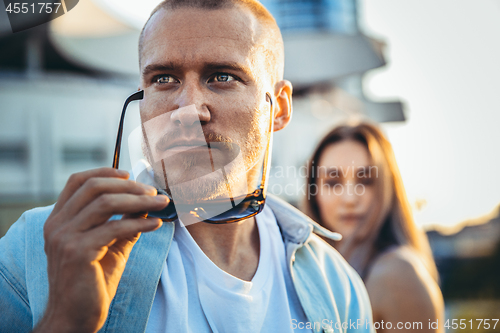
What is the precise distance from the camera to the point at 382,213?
232cm

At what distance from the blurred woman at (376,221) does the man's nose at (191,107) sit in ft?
4.77

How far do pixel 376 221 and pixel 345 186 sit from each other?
30 centimetres

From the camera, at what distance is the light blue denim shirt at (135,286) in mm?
1026

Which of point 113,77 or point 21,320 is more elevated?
point 21,320

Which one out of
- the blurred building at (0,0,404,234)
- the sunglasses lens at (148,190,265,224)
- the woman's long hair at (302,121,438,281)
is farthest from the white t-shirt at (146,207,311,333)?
the blurred building at (0,0,404,234)

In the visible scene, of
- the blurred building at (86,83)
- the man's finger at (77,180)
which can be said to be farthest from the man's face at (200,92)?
the blurred building at (86,83)

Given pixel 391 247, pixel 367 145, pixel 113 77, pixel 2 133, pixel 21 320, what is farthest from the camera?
pixel 113 77

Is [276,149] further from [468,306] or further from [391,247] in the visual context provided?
[391,247]

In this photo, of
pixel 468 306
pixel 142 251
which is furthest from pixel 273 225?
pixel 468 306

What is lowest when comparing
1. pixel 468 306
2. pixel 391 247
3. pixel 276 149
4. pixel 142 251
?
pixel 468 306

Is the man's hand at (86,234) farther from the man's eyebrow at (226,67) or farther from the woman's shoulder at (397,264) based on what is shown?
the woman's shoulder at (397,264)

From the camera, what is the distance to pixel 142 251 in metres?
1.14

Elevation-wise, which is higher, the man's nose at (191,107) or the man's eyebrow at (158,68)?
the man's eyebrow at (158,68)

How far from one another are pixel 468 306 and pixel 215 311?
380 inches
